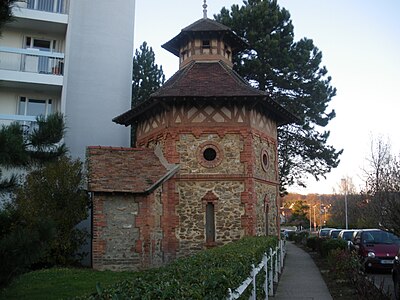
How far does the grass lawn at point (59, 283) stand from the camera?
10.8m

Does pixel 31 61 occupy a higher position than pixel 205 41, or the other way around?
pixel 205 41

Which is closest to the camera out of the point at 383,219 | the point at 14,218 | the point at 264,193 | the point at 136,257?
the point at 14,218

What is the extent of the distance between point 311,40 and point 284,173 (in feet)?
30.4

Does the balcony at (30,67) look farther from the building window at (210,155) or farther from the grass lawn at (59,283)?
the grass lawn at (59,283)

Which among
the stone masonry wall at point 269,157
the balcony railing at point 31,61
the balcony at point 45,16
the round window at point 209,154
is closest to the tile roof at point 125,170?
the round window at point 209,154

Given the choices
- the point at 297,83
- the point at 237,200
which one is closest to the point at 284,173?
the point at 297,83

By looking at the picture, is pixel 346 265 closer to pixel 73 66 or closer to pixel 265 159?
pixel 265 159

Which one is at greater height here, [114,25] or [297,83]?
[114,25]

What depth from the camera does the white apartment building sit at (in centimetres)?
1966

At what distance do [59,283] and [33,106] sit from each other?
1114 cm

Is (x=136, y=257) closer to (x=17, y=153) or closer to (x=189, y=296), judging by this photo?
(x=17, y=153)

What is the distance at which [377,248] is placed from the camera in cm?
1582

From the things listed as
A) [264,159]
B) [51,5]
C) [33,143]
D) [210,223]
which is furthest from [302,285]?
[51,5]

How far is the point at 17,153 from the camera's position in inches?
291
